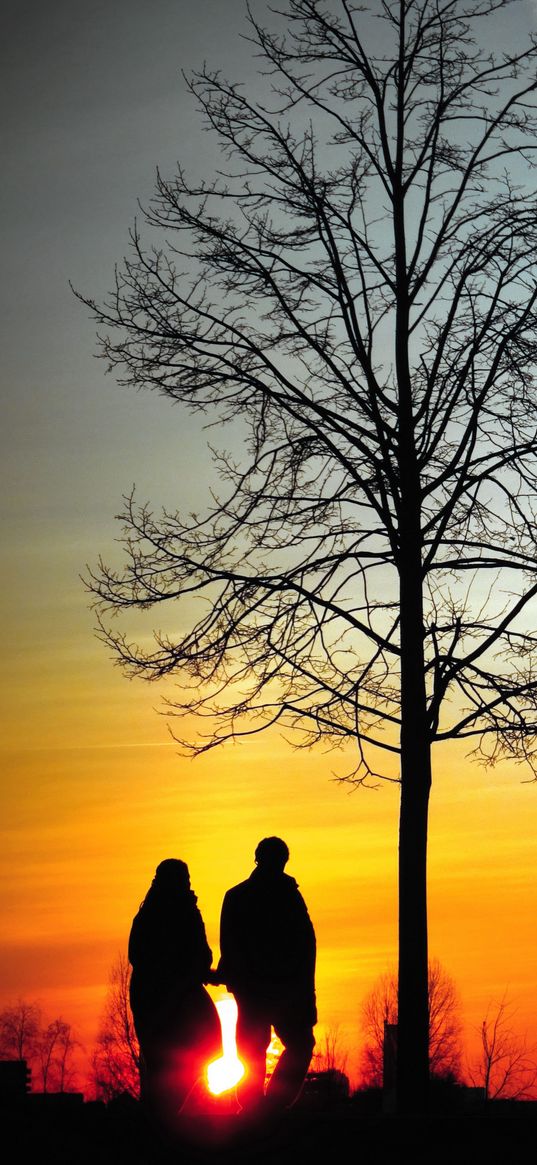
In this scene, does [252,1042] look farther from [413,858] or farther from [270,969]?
[413,858]

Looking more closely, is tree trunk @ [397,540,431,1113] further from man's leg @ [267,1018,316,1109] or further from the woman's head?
the woman's head

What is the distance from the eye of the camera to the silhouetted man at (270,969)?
876cm

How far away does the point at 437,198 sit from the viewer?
1527cm

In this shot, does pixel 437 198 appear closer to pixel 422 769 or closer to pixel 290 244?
pixel 290 244

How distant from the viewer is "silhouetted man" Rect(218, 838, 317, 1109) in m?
8.76

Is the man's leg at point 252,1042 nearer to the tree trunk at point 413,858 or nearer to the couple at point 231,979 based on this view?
the couple at point 231,979

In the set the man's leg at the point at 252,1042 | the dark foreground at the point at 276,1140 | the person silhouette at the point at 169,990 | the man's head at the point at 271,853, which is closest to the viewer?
the dark foreground at the point at 276,1140

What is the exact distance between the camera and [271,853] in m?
8.72

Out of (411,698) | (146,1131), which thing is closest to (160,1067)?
(146,1131)

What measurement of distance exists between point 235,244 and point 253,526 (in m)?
3.19

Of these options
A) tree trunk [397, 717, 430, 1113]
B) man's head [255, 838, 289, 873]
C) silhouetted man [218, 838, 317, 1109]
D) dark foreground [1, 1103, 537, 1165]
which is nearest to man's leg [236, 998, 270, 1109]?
silhouetted man [218, 838, 317, 1109]

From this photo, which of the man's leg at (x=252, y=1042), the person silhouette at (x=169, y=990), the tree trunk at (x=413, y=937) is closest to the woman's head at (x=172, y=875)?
the person silhouette at (x=169, y=990)

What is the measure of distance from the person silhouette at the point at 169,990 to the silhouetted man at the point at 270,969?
1.21ft

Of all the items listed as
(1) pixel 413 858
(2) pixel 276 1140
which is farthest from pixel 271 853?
(1) pixel 413 858
